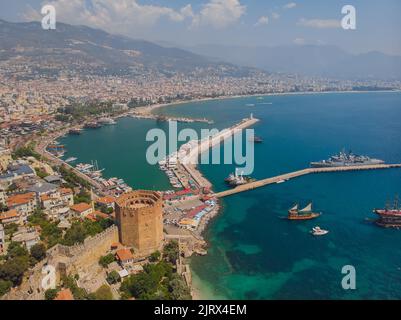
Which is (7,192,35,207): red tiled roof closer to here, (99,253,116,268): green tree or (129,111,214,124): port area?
(99,253,116,268): green tree

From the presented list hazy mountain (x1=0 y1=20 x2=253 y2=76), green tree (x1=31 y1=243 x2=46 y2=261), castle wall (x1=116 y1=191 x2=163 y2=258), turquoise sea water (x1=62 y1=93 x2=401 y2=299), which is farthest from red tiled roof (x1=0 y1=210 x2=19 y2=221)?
hazy mountain (x1=0 y1=20 x2=253 y2=76)

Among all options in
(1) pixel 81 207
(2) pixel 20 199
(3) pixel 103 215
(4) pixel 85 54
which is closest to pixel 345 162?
(3) pixel 103 215

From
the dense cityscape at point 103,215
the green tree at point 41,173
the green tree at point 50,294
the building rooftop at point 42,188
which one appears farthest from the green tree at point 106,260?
the green tree at point 41,173

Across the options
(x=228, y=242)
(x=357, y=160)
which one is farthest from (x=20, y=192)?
(x=357, y=160)

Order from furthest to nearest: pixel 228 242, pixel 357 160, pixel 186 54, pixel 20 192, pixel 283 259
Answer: pixel 186 54
pixel 357 160
pixel 20 192
pixel 228 242
pixel 283 259

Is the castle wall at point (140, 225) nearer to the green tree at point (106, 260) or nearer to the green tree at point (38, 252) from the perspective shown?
the green tree at point (106, 260)

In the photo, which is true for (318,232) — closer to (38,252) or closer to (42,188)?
(38,252)

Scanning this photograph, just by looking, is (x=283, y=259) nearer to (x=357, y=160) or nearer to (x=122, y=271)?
(x=122, y=271)
